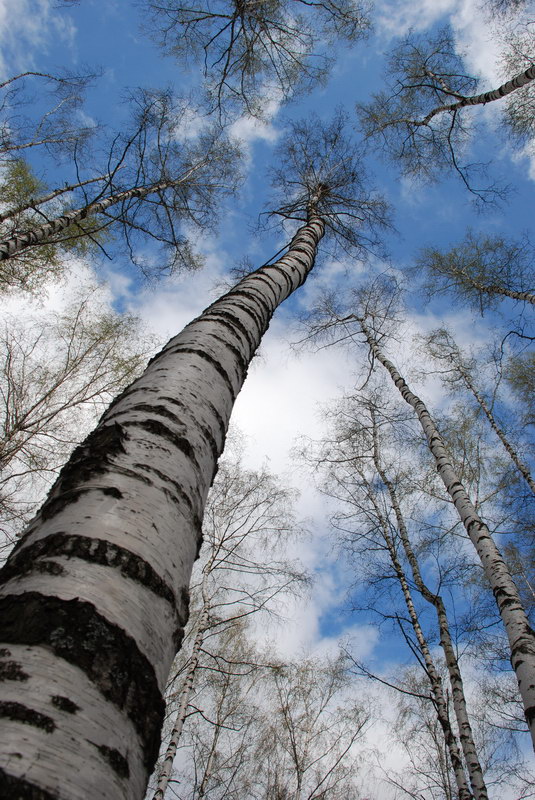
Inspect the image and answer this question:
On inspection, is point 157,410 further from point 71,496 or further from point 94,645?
point 94,645

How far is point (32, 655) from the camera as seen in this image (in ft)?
1.92

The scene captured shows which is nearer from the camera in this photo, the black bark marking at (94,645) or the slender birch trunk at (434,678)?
the black bark marking at (94,645)

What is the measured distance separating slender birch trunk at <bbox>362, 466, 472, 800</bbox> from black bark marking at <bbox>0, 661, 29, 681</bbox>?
5.14 m

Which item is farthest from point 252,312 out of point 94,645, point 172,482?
point 94,645

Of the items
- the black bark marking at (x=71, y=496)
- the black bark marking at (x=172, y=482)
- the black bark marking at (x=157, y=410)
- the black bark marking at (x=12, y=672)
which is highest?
the black bark marking at (x=157, y=410)

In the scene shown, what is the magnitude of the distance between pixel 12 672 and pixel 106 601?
16 cm

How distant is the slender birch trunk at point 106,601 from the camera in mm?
521

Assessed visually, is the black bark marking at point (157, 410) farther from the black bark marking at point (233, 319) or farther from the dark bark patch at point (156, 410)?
the black bark marking at point (233, 319)

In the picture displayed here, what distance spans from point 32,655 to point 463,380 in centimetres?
1113

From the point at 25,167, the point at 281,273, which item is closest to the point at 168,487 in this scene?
the point at 281,273

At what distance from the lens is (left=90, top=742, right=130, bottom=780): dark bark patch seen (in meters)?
0.56

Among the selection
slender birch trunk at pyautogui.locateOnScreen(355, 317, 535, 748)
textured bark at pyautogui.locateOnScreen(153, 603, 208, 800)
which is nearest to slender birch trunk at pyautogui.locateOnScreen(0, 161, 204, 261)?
slender birch trunk at pyautogui.locateOnScreen(355, 317, 535, 748)

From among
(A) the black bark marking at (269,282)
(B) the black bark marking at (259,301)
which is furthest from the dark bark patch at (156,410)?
(A) the black bark marking at (269,282)

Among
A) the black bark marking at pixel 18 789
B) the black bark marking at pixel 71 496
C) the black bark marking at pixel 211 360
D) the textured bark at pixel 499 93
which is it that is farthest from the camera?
the textured bark at pixel 499 93
